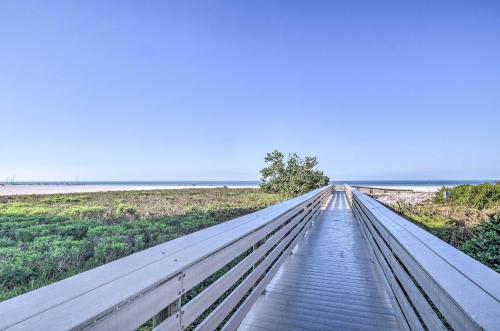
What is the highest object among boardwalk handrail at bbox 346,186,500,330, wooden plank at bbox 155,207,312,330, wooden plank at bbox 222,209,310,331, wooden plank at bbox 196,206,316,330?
boardwalk handrail at bbox 346,186,500,330

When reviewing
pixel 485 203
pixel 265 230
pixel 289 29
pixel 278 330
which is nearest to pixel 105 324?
pixel 278 330

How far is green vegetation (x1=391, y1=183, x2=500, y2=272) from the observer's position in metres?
4.04

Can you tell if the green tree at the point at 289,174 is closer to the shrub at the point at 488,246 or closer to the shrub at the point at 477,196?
the shrub at the point at 477,196

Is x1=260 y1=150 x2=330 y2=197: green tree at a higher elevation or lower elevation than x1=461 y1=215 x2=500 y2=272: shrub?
higher

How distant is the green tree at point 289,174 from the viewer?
21.7 m

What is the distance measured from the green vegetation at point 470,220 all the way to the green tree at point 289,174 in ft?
30.9

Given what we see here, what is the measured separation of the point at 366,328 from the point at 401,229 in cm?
100

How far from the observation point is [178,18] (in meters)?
13.3

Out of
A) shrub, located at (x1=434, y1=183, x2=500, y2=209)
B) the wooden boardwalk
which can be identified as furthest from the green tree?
the wooden boardwalk

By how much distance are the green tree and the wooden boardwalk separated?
16176 millimetres

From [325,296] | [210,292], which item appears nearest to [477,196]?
[325,296]

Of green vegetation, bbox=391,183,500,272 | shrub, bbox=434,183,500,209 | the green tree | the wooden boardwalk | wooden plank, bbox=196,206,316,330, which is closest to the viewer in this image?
wooden plank, bbox=196,206,316,330

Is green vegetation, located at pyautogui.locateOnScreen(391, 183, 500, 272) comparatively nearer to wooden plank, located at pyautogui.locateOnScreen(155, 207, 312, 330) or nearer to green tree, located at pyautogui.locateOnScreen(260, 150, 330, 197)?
wooden plank, located at pyautogui.locateOnScreen(155, 207, 312, 330)

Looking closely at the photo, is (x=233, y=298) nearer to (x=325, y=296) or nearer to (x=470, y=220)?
(x=325, y=296)
